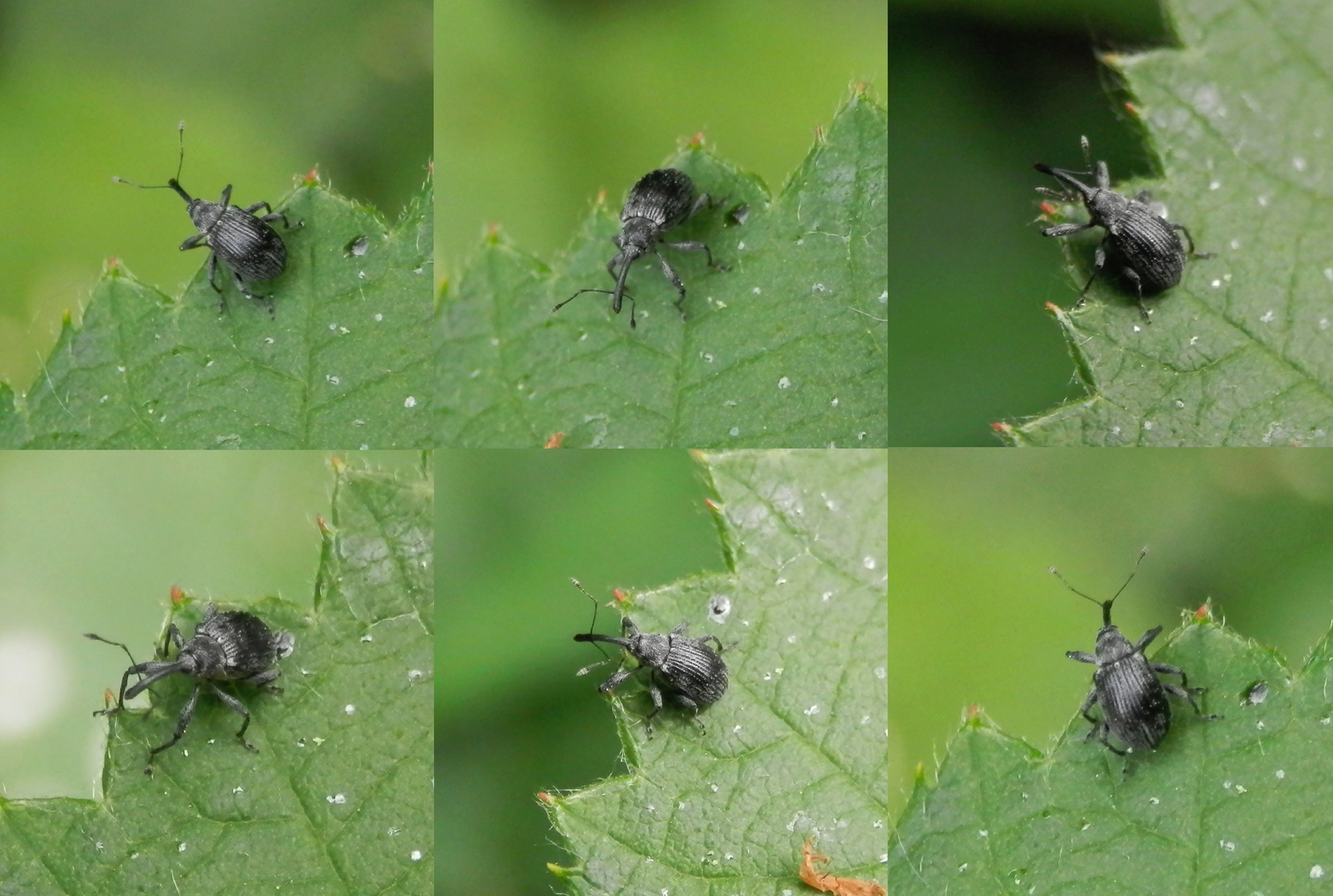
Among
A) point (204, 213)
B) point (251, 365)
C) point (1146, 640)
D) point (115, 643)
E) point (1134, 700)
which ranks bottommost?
point (1134, 700)

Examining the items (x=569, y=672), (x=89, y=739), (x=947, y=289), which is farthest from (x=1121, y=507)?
(x=89, y=739)

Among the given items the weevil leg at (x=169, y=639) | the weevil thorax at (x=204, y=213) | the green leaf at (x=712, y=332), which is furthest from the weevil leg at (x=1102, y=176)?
the weevil leg at (x=169, y=639)

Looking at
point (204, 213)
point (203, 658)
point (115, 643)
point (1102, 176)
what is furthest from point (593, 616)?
point (1102, 176)

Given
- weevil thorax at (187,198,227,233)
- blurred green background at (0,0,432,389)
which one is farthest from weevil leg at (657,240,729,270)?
weevil thorax at (187,198,227,233)

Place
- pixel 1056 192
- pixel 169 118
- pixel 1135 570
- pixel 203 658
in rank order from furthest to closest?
1. pixel 169 118
2. pixel 1135 570
3. pixel 1056 192
4. pixel 203 658

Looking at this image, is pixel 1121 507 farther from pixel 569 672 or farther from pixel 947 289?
pixel 569 672

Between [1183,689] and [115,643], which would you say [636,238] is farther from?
[115,643]

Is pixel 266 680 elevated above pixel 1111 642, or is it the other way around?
pixel 266 680

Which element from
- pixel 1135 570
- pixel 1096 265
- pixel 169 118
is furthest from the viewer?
pixel 169 118
